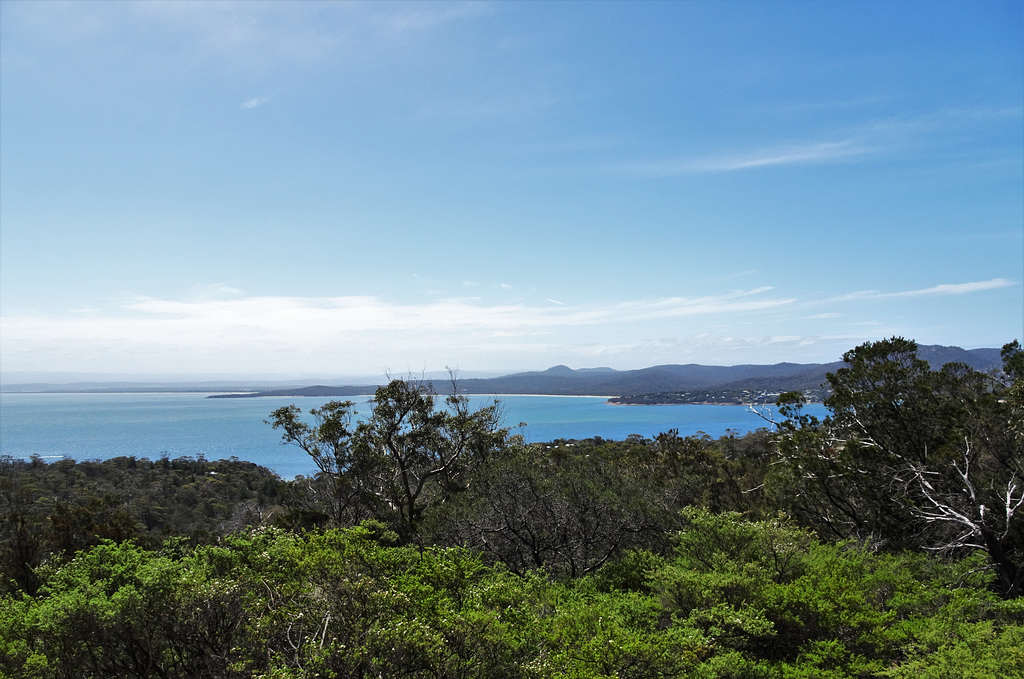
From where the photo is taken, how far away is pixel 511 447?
25.3 metres

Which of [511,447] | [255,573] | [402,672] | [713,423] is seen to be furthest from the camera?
[713,423]

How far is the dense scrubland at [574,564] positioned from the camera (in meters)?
7.57

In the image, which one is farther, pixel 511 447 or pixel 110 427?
pixel 110 427

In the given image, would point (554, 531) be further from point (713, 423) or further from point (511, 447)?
point (713, 423)

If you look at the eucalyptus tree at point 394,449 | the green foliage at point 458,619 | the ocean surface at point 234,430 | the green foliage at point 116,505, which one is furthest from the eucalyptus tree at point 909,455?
the ocean surface at point 234,430

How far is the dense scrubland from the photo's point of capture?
7566 mm

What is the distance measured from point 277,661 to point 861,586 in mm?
10879

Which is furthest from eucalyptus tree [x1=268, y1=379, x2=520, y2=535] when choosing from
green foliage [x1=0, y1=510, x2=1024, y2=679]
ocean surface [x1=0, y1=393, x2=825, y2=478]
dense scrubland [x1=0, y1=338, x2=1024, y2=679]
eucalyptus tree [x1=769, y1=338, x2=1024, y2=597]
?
ocean surface [x1=0, y1=393, x2=825, y2=478]

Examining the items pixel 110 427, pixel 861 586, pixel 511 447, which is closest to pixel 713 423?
pixel 511 447

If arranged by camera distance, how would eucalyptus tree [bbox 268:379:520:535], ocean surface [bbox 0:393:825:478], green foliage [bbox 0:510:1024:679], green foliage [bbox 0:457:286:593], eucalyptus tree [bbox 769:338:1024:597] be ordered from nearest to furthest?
green foliage [bbox 0:510:1024:679] < eucalyptus tree [bbox 769:338:1024:597] < green foliage [bbox 0:457:286:593] < eucalyptus tree [bbox 268:379:520:535] < ocean surface [bbox 0:393:825:478]

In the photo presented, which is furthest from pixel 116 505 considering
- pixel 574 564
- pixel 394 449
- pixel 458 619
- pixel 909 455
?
pixel 909 455

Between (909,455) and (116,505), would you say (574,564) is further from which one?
(116,505)

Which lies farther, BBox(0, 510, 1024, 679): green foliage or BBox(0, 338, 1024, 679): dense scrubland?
BBox(0, 338, 1024, 679): dense scrubland

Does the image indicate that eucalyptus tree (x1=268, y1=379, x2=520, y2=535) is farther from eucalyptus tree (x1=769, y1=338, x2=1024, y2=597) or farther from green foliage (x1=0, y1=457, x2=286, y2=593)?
eucalyptus tree (x1=769, y1=338, x2=1024, y2=597)
